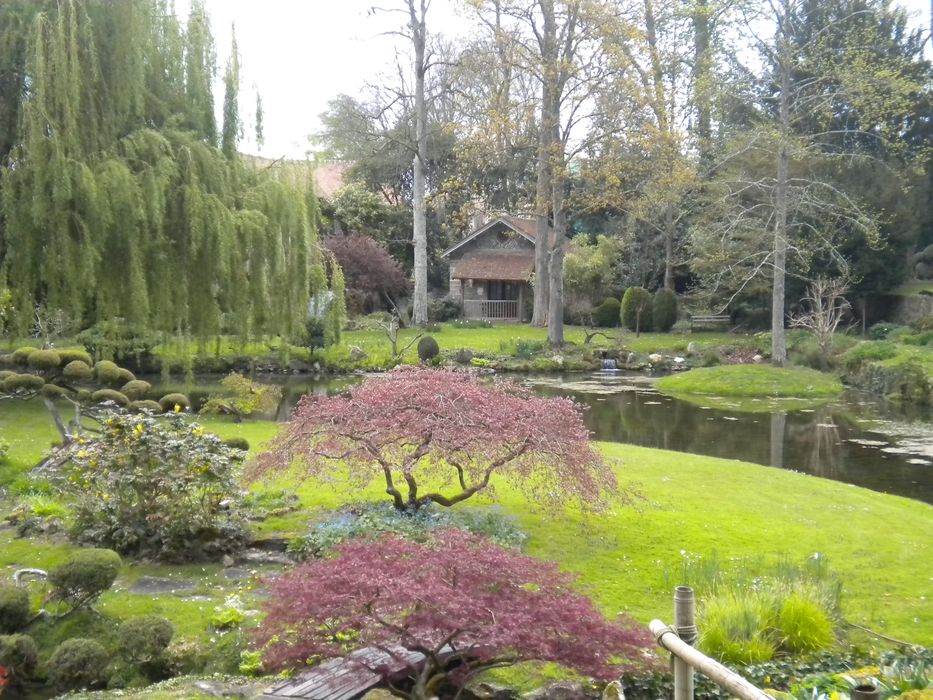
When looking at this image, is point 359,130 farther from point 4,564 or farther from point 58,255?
point 4,564

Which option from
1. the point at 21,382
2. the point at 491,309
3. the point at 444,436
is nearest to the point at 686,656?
the point at 444,436

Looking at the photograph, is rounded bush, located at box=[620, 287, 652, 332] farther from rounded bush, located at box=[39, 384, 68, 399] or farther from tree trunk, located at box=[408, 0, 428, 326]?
rounded bush, located at box=[39, 384, 68, 399]

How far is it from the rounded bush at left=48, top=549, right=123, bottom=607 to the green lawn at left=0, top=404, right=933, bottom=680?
1.13ft

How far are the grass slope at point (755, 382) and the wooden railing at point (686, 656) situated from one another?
2259cm

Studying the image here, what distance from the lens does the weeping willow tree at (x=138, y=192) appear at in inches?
501

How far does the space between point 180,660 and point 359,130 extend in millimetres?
36337

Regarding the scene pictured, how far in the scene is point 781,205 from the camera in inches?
1051

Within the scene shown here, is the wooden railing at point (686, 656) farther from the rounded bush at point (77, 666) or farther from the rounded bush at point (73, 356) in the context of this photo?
the rounded bush at point (73, 356)

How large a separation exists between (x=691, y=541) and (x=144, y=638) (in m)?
5.37

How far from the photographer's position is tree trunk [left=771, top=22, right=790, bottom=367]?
84.4ft

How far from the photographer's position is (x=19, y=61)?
13477mm

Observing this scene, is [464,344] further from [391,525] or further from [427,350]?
[391,525]

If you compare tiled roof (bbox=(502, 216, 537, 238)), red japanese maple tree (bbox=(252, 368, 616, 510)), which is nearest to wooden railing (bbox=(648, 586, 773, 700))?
red japanese maple tree (bbox=(252, 368, 616, 510))

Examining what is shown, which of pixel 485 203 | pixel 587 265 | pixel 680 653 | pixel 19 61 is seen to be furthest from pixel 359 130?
pixel 680 653
